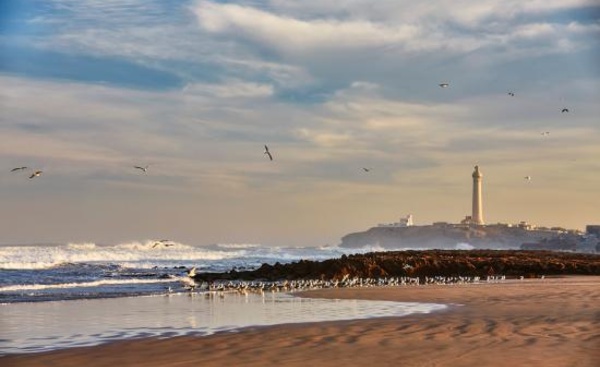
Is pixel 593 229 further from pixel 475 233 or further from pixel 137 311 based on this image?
pixel 137 311

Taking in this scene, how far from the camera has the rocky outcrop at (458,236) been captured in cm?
13225

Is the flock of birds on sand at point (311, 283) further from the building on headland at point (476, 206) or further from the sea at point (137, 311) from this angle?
the building on headland at point (476, 206)

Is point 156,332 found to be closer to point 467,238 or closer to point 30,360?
point 30,360

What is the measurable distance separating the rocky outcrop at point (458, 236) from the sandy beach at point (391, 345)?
11580 centimetres

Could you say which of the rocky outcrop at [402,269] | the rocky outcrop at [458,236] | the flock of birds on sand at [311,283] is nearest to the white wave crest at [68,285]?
the flock of birds on sand at [311,283]

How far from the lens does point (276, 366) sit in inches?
350

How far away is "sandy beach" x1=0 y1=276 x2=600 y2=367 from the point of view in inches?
359

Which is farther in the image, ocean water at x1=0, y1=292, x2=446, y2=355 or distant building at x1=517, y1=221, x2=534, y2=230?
distant building at x1=517, y1=221, x2=534, y2=230

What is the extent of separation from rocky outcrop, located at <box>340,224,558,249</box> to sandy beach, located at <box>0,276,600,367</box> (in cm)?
11580

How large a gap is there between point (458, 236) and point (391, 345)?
131m

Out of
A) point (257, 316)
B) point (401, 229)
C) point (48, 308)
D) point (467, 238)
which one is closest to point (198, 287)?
point (48, 308)

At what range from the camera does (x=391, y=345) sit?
1026 centimetres

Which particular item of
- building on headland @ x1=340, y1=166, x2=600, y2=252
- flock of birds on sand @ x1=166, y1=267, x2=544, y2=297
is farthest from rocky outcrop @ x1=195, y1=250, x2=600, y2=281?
building on headland @ x1=340, y1=166, x2=600, y2=252

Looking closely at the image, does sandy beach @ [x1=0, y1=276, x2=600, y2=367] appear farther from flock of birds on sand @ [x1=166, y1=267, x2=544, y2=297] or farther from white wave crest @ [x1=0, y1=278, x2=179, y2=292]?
white wave crest @ [x1=0, y1=278, x2=179, y2=292]
